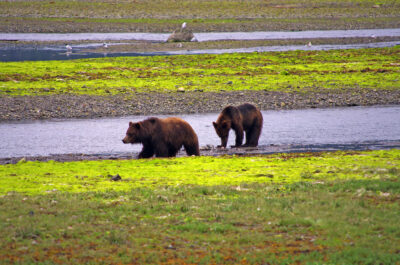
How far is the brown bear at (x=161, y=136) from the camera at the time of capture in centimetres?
1551

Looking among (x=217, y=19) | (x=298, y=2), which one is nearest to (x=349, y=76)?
(x=217, y=19)

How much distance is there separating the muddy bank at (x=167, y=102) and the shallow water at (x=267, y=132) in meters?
0.95

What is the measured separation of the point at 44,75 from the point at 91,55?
44.4 feet

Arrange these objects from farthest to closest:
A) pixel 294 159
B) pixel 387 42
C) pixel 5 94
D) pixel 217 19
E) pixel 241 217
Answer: pixel 217 19 < pixel 387 42 < pixel 5 94 < pixel 294 159 < pixel 241 217

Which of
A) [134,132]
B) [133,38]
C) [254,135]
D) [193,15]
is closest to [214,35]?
[133,38]

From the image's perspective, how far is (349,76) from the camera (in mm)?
32938

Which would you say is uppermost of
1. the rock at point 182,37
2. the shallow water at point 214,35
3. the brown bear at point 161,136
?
the shallow water at point 214,35

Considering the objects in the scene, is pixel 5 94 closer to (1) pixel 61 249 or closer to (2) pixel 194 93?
(2) pixel 194 93

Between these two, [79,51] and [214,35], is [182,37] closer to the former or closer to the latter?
[214,35]

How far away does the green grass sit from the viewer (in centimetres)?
2988

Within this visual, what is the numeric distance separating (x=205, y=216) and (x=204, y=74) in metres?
25.1

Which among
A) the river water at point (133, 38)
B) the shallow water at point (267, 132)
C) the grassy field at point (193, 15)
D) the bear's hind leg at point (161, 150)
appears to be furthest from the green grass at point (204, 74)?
the grassy field at point (193, 15)

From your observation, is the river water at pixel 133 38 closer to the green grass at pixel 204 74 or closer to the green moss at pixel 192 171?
the green grass at pixel 204 74

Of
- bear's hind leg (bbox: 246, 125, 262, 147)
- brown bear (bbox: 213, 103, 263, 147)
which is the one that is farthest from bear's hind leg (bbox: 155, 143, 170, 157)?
bear's hind leg (bbox: 246, 125, 262, 147)
